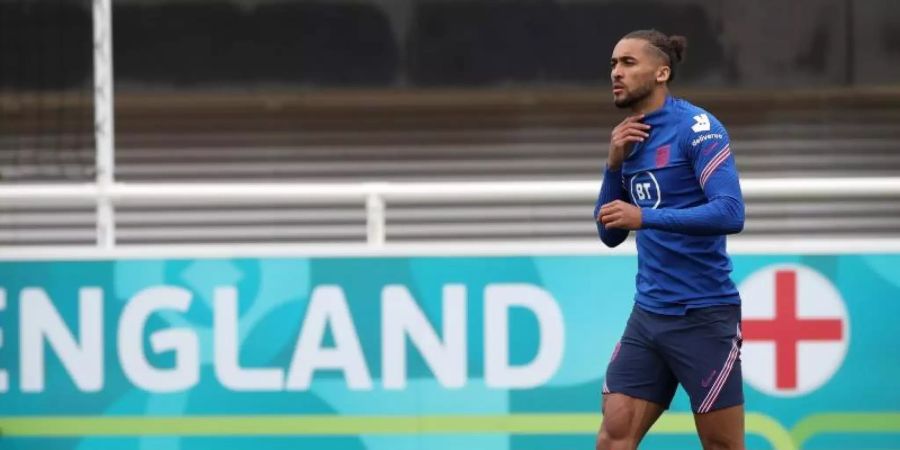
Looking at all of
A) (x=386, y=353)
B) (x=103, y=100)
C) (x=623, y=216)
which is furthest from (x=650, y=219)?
(x=103, y=100)

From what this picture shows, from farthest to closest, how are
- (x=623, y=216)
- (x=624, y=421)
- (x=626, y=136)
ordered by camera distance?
(x=624, y=421) < (x=626, y=136) < (x=623, y=216)

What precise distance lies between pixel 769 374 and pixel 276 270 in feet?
6.83

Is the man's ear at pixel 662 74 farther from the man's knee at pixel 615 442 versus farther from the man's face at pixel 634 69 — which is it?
the man's knee at pixel 615 442

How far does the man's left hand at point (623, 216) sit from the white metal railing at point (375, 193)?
5.12 feet

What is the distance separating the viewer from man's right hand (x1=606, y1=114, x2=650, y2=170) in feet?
15.9

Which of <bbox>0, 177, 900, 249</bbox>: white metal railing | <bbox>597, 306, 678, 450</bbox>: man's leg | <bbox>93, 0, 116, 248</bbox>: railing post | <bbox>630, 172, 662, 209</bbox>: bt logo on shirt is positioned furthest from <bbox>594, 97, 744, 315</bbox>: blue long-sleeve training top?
<bbox>93, 0, 116, 248</bbox>: railing post

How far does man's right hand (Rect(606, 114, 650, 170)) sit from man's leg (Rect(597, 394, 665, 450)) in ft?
2.53

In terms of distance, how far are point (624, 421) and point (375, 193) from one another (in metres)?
1.85

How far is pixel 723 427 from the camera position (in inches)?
195

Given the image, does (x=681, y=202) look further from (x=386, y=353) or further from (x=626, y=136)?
(x=386, y=353)

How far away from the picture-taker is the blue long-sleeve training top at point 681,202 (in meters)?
4.70

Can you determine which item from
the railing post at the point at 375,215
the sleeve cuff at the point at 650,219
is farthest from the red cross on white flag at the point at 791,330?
the sleeve cuff at the point at 650,219

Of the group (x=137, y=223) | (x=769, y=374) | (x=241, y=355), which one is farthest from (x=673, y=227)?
(x=137, y=223)

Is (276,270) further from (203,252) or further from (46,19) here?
(46,19)
